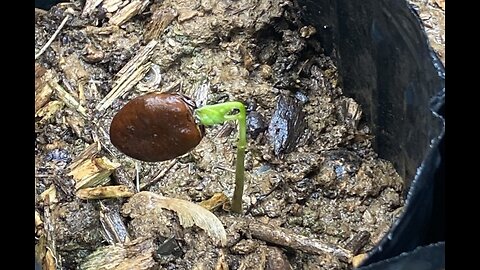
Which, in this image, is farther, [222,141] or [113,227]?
[222,141]

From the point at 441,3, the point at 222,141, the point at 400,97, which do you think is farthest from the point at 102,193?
the point at 441,3

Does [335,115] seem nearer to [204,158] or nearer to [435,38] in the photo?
[204,158]

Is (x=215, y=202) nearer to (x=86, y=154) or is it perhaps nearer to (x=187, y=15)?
(x=86, y=154)

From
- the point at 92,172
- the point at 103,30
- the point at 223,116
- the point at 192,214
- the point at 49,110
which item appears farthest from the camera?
the point at 103,30

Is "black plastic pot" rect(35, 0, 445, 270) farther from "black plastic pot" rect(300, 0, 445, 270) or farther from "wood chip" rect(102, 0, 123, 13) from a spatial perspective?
"wood chip" rect(102, 0, 123, 13)

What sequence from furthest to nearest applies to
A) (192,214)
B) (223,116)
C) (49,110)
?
(49,110) → (192,214) → (223,116)
